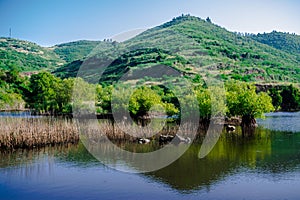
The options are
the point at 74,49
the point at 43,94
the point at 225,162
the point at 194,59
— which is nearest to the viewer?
the point at 225,162

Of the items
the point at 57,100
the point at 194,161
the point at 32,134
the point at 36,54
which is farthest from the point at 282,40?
the point at 32,134

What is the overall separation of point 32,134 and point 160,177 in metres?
9.18

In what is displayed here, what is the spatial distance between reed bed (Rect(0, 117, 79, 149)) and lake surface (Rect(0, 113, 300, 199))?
0.79 m

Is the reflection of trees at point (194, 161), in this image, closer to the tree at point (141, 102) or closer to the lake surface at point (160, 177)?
the lake surface at point (160, 177)

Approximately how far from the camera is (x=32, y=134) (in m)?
19.7

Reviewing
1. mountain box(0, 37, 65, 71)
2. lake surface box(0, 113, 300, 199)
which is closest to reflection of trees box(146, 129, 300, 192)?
lake surface box(0, 113, 300, 199)

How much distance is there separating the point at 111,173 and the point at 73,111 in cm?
3033

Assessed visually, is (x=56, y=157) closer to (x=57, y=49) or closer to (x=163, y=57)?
(x=163, y=57)

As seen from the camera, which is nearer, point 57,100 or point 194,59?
point 57,100

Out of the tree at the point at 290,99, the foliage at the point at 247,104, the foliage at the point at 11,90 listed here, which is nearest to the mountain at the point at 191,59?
the tree at the point at 290,99

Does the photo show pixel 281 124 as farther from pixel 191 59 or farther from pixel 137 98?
pixel 191 59

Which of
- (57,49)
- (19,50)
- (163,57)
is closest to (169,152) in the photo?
(163,57)

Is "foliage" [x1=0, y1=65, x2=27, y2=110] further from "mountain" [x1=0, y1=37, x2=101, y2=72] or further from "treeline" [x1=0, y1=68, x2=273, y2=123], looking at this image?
"mountain" [x1=0, y1=37, x2=101, y2=72]

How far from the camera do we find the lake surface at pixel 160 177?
11727 mm
